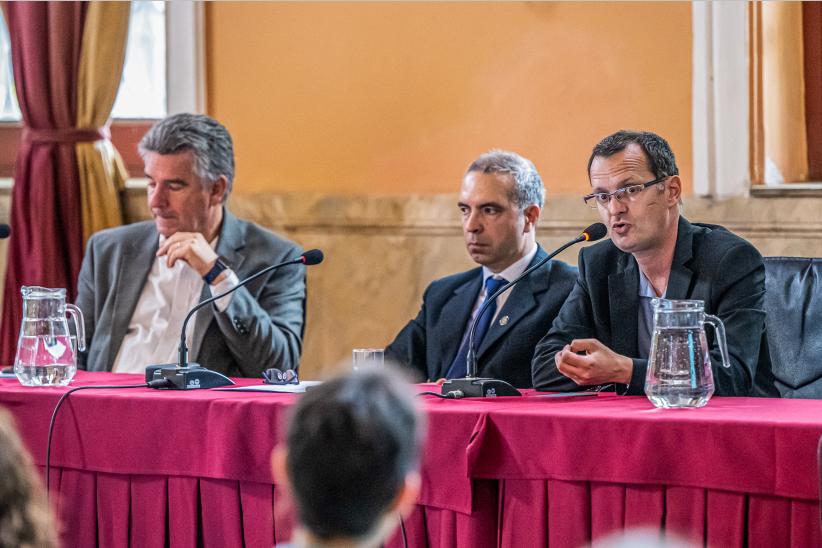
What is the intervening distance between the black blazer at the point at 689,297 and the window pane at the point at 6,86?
2707 mm

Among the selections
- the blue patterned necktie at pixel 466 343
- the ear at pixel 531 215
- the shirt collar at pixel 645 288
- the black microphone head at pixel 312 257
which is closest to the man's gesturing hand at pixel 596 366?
the shirt collar at pixel 645 288

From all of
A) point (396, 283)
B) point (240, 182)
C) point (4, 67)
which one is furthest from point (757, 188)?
point (4, 67)

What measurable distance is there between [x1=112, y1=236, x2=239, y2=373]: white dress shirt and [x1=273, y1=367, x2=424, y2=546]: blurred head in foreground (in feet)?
8.04

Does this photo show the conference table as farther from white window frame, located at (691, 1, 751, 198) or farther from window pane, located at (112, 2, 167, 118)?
window pane, located at (112, 2, 167, 118)

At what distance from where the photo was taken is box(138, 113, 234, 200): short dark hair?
3707 mm

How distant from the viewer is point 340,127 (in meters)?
4.37

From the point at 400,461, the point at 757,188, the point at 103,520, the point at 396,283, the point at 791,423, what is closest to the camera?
the point at 400,461

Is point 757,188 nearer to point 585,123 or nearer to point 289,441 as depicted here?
point 585,123

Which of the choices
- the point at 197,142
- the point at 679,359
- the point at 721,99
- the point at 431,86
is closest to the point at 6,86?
the point at 197,142

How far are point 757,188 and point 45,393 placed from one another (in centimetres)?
236

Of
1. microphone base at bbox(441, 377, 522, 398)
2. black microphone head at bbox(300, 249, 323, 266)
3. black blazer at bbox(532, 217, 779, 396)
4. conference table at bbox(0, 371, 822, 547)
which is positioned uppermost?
black microphone head at bbox(300, 249, 323, 266)

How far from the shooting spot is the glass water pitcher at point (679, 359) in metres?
2.31

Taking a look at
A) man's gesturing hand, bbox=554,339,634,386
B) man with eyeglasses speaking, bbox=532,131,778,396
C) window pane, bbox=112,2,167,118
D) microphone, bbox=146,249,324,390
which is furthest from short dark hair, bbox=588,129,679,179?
window pane, bbox=112,2,167,118

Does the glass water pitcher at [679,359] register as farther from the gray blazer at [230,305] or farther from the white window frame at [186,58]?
the white window frame at [186,58]
